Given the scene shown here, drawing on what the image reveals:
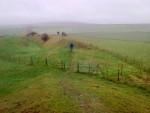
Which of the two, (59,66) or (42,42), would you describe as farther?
(42,42)

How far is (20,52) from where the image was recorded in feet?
245

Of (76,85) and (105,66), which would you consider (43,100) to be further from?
(105,66)

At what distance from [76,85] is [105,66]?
1538 cm

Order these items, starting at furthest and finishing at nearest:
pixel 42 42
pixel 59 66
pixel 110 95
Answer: pixel 42 42 < pixel 59 66 < pixel 110 95

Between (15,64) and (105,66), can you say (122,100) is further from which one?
(15,64)

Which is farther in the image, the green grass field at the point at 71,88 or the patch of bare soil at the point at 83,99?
the green grass field at the point at 71,88

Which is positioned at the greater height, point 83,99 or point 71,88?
point 71,88

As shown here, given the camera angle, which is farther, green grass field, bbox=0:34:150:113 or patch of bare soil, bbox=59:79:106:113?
green grass field, bbox=0:34:150:113

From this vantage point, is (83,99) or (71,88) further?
(71,88)

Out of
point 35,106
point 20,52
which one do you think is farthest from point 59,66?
point 20,52

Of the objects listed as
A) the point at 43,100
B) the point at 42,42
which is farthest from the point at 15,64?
the point at 42,42

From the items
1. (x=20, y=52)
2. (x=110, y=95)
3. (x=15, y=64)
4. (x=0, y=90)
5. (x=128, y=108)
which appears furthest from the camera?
(x=20, y=52)

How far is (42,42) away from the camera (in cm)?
9744

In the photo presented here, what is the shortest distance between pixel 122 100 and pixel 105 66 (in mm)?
19063
